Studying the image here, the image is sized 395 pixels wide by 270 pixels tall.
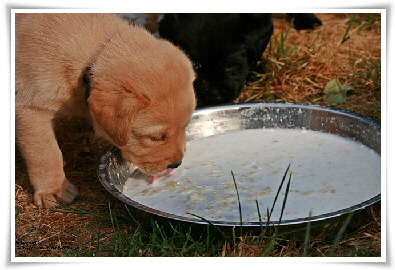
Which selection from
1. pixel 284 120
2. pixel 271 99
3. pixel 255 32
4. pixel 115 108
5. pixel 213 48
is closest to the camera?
pixel 115 108

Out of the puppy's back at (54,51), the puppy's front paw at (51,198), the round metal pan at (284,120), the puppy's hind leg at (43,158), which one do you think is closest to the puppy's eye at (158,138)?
the puppy's back at (54,51)

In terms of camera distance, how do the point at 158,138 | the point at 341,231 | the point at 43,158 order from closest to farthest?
the point at 341,231 < the point at 158,138 < the point at 43,158

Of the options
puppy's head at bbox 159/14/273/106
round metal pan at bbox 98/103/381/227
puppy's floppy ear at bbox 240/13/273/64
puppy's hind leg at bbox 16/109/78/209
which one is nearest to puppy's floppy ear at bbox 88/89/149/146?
puppy's hind leg at bbox 16/109/78/209

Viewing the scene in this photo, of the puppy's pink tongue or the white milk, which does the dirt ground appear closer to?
the puppy's pink tongue

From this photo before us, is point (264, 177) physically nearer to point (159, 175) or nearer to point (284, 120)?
point (159, 175)

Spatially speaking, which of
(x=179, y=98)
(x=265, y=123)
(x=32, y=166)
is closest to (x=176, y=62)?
(x=179, y=98)

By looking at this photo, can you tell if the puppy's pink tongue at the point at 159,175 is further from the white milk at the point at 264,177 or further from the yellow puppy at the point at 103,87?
the yellow puppy at the point at 103,87

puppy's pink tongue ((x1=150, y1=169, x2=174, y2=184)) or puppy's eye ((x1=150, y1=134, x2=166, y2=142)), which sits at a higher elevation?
puppy's eye ((x1=150, y1=134, x2=166, y2=142))

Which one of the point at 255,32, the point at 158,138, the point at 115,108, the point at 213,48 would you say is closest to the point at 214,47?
the point at 213,48
